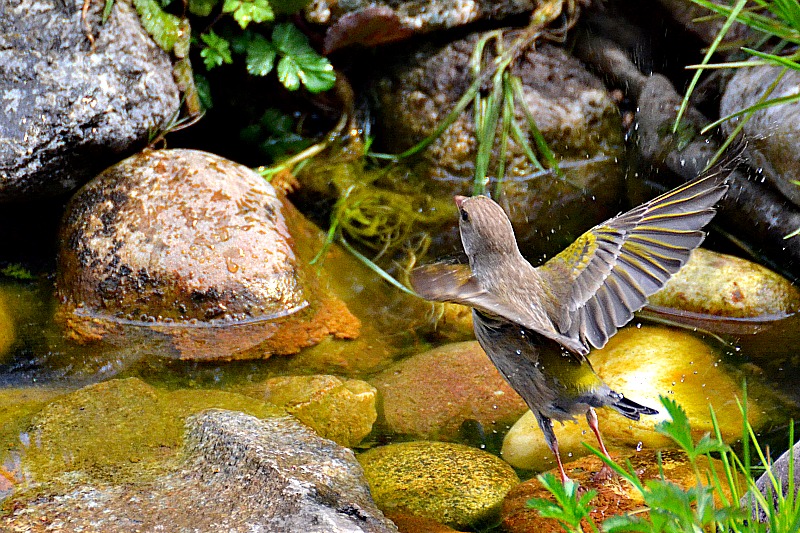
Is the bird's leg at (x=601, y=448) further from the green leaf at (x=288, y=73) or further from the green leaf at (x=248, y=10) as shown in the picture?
the green leaf at (x=248, y=10)

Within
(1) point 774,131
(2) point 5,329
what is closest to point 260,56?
(2) point 5,329

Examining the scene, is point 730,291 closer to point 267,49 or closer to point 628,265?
point 628,265

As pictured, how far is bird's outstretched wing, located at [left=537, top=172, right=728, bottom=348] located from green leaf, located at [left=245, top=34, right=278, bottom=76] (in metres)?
2.93

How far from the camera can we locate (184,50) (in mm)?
5246

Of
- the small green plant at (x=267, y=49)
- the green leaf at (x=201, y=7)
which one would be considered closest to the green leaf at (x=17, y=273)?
the small green plant at (x=267, y=49)

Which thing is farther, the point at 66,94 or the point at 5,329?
the point at 66,94

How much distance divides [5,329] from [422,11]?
11.9ft

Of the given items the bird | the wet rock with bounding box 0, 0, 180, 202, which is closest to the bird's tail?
the bird

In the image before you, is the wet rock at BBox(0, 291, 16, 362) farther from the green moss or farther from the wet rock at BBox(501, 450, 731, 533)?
the wet rock at BBox(501, 450, 731, 533)

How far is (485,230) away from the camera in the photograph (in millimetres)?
3395

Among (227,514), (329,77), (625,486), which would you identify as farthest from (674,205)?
(329,77)

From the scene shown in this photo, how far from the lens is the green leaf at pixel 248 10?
5.25m

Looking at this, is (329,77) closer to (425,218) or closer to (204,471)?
(425,218)

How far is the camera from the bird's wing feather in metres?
2.57
